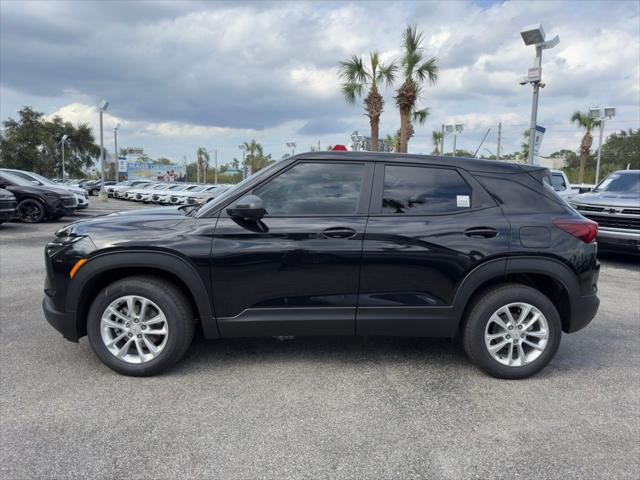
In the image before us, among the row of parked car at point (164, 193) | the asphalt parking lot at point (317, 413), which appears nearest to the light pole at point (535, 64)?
the asphalt parking lot at point (317, 413)

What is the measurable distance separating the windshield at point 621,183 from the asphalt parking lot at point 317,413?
20.0ft

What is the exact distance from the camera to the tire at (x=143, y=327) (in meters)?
3.46

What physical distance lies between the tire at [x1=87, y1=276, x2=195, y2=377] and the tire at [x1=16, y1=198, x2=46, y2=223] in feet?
40.4

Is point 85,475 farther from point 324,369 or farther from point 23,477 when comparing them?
point 324,369

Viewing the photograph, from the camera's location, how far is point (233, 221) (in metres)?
3.50

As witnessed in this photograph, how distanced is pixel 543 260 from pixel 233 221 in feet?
7.75

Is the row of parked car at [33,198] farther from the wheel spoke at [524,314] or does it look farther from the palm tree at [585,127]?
the palm tree at [585,127]

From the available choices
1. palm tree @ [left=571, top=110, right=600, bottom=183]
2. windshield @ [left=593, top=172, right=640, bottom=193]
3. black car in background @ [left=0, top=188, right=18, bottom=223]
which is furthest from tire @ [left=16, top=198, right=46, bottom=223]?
palm tree @ [left=571, top=110, right=600, bottom=183]

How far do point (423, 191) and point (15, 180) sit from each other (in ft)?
47.0

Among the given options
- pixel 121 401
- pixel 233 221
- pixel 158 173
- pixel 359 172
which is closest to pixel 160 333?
pixel 121 401

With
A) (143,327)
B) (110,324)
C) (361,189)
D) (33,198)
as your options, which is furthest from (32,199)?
(361,189)

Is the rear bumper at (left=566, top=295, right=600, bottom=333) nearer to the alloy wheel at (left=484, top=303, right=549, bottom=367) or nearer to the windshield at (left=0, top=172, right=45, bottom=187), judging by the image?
the alloy wheel at (left=484, top=303, right=549, bottom=367)

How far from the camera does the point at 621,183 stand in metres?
9.62

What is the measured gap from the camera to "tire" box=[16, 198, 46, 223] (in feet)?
45.1
